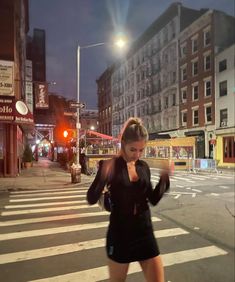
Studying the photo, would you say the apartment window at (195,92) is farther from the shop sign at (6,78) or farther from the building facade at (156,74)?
the shop sign at (6,78)

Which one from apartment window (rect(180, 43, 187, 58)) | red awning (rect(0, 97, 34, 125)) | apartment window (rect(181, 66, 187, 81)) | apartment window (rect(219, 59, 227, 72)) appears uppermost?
apartment window (rect(180, 43, 187, 58))

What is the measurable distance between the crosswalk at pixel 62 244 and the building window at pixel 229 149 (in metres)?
26.3

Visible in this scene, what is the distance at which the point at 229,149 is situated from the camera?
33.3m

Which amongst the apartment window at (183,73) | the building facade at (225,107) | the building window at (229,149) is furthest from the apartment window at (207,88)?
the building window at (229,149)

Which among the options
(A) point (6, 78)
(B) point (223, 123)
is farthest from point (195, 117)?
(A) point (6, 78)

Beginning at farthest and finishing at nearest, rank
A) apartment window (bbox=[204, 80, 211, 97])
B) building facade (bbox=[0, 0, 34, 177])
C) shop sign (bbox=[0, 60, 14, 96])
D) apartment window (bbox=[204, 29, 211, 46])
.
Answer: apartment window (bbox=[204, 29, 211, 46]) → apartment window (bbox=[204, 80, 211, 97]) → shop sign (bbox=[0, 60, 14, 96]) → building facade (bbox=[0, 0, 34, 177])

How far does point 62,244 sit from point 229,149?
30107 millimetres

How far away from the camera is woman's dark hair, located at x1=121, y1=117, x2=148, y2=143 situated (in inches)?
103

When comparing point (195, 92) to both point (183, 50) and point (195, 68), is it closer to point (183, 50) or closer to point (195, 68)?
point (195, 68)

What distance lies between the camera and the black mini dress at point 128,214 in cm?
255

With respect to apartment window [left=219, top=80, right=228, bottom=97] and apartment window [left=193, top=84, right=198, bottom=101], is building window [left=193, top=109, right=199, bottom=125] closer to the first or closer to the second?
apartment window [left=193, top=84, right=198, bottom=101]

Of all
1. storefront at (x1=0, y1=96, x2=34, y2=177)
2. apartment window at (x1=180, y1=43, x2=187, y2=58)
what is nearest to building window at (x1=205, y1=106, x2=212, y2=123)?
apartment window at (x1=180, y1=43, x2=187, y2=58)

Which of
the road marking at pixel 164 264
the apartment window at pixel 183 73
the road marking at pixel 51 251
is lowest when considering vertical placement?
the road marking at pixel 164 264

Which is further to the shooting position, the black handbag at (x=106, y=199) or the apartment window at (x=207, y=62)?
the apartment window at (x=207, y=62)
